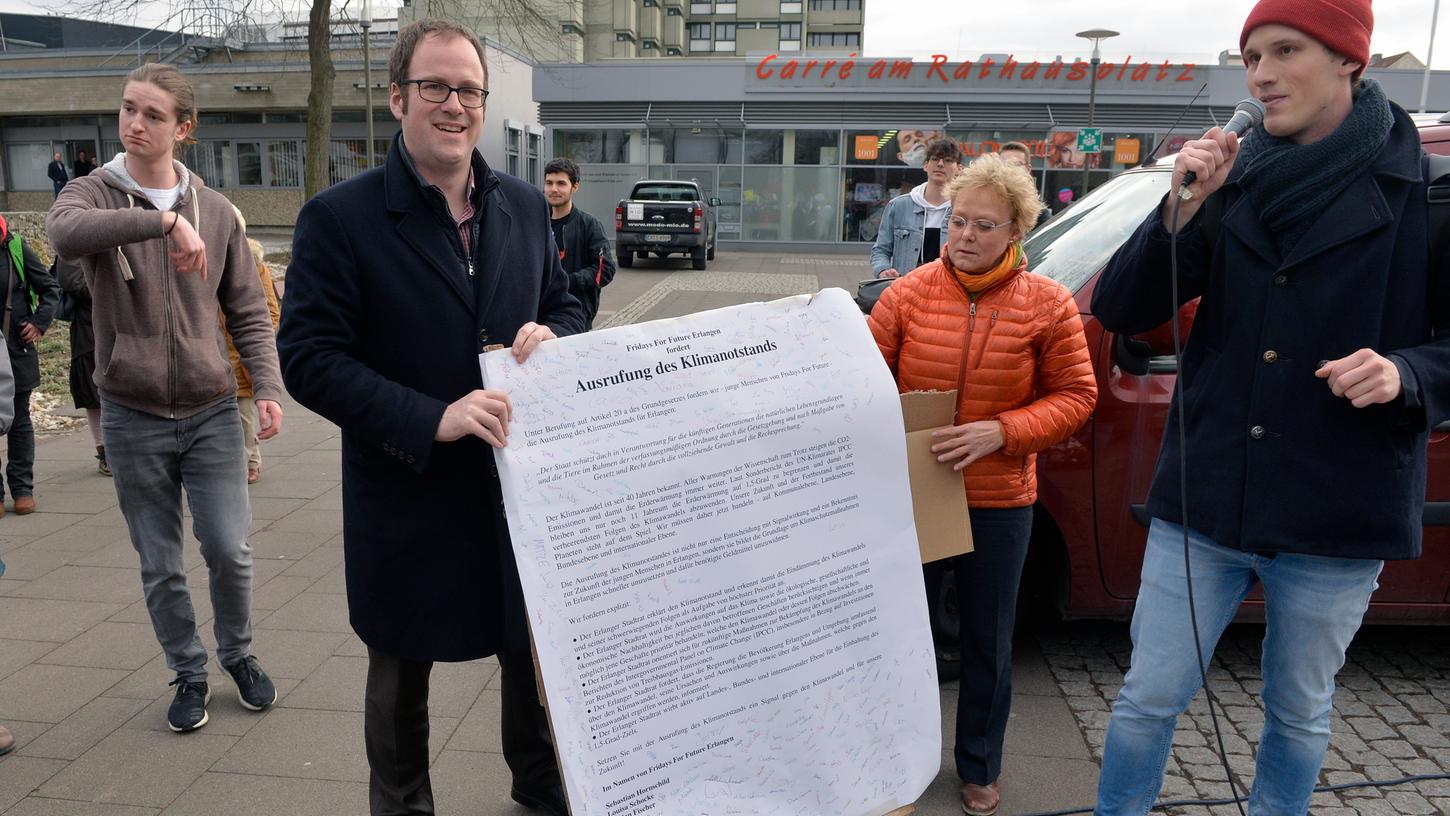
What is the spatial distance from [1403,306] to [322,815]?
3.01 m

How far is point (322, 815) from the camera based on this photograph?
290 centimetres

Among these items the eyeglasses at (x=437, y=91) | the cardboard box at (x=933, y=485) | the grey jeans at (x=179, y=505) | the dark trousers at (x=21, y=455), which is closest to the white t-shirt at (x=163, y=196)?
the grey jeans at (x=179, y=505)

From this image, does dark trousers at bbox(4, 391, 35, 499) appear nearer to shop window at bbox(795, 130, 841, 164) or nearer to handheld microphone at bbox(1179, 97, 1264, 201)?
handheld microphone at bbox(1179, 97, 1264, 201)

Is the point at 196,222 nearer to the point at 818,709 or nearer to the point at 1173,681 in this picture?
the point at 818,709

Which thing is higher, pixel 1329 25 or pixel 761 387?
pixel 1329 25

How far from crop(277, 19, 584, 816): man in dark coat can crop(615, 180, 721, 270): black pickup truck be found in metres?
18.4

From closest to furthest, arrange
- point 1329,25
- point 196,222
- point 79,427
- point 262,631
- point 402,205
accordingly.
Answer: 1. point 1329,25
2. point 402,205
3. point 196,222
4. point 262,631
5. point 79,427

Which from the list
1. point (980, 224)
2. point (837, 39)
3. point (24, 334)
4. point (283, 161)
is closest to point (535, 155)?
point (283, 161)

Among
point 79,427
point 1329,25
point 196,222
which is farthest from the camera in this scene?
point 79,427

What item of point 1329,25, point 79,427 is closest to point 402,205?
point 1329,25

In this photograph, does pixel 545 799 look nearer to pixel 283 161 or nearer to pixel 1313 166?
pixel 1313 166

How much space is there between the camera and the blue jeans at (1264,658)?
2277 mm

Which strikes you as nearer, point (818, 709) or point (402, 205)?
point (818, 709)

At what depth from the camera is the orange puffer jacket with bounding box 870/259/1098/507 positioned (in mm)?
2768
